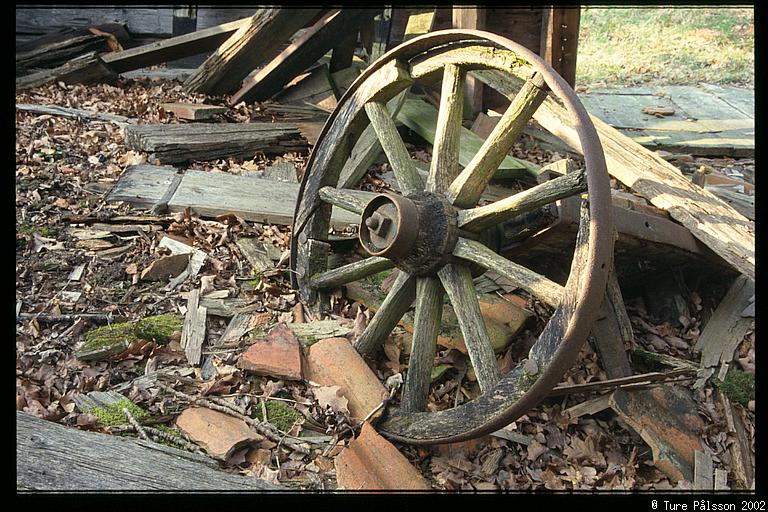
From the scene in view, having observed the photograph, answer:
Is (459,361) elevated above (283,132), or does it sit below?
below

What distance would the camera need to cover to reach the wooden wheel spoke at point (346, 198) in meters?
3.40

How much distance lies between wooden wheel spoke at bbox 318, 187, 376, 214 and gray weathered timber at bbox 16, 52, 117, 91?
14.1 feet

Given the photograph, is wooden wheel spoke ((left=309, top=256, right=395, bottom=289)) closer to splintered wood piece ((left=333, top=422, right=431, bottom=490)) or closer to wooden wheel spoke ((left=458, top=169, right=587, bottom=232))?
wooden wheel spoke ((left=458, top=169, right=587, bottom=232))

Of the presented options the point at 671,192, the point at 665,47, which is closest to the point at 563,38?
the point at 671,192

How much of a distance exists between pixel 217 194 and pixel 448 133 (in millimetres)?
2022

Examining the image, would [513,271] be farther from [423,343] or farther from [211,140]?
[211,140]

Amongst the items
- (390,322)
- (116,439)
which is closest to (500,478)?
(390,322)

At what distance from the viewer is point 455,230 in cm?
288

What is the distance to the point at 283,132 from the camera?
18.1ft

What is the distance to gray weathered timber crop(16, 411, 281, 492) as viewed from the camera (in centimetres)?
232

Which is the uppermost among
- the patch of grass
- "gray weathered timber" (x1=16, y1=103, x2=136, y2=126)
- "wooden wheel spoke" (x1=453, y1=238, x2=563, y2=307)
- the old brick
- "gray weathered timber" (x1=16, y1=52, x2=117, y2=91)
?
the patch of grass

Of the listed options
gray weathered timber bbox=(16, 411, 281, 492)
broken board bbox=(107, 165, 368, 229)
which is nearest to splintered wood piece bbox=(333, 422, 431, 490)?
gray weathered timber bbox=(16, 411, 281, 492)

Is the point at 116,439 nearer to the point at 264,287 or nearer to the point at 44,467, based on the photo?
the point at 44,467
